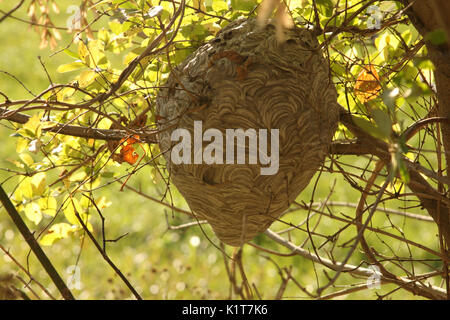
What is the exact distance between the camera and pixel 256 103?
1.26m

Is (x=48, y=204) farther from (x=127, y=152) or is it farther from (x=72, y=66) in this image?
Result: (x=72, y=66)

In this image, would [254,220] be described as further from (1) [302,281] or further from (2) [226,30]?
(1) [302,281]

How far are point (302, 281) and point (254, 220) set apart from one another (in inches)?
104

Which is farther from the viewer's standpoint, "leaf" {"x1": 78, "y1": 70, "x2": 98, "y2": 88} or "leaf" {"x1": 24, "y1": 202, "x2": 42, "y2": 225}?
"leaf" {"x1": 24, "y1": 202, "x2": 42, "y2": 225}

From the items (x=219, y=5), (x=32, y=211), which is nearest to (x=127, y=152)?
(x=32, y=211)

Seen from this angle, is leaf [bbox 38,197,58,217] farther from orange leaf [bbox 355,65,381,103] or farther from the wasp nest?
orange leaf [bbox 355,65,381,103]

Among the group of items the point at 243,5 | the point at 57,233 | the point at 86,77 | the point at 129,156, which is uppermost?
the point at 243,5

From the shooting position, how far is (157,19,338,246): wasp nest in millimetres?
1233

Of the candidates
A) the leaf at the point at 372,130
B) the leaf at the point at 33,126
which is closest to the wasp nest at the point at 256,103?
the leaf at the point at 33,126

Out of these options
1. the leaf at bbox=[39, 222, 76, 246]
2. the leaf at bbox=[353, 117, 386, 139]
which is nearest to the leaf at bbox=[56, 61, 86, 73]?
the leaf at bbox=[39, 222, 76, 246]

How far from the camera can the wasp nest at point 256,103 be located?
123cm

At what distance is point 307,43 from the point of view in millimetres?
1272

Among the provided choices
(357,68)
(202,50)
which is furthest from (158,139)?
(357,68)

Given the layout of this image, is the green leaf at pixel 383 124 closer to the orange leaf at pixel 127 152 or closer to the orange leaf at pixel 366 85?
the orange leaf at pixel 366 85
